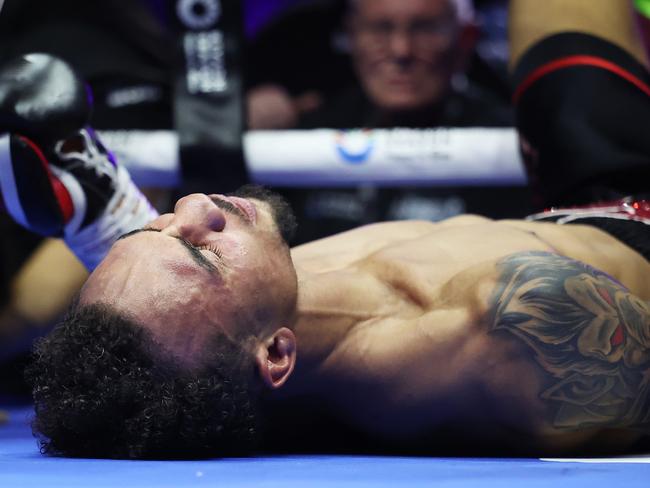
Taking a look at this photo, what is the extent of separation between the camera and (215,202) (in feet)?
4.74

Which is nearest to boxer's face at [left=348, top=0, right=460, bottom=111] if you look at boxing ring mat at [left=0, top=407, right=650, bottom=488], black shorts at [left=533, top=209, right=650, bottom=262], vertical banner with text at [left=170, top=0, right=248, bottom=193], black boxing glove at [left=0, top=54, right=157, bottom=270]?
vertical banner with text at [left=170, top=0, right=248, bottom=193]

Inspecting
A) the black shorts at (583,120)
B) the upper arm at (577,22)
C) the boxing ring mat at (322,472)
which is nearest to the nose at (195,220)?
the boxing ring mat at (322,472)

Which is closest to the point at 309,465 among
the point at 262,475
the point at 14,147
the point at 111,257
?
the point at 262,475

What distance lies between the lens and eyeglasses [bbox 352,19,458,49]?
2771mm

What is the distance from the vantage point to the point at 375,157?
2.23 meters

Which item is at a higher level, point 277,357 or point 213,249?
point 213,249

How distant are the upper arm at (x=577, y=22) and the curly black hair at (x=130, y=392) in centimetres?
103

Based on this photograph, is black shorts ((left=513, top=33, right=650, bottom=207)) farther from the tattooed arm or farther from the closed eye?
the closed eye

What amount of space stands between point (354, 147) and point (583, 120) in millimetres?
473

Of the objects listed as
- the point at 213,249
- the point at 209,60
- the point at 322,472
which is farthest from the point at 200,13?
the point at 322,472

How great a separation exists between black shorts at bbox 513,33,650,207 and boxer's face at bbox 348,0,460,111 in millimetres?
736

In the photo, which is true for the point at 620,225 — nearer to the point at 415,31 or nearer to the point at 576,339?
the point at 576,339

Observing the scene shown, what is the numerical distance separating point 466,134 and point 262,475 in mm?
1189

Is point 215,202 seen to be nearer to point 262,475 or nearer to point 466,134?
point 262,475
